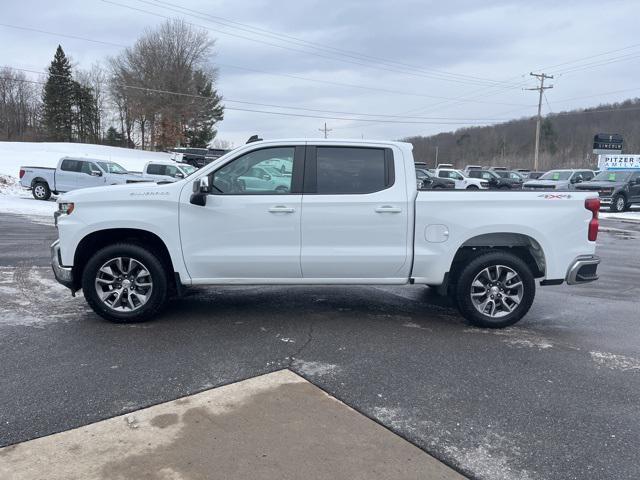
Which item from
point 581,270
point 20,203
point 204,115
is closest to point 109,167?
point 20,203

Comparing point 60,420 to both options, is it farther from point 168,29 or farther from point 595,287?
point 168,29

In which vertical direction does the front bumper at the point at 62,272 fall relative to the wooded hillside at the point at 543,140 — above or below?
below

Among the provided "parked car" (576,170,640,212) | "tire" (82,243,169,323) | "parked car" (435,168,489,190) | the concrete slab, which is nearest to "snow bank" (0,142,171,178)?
"parked car" (435,168,489,190)

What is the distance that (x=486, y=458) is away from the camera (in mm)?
3012

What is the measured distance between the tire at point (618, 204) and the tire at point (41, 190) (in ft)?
84.4

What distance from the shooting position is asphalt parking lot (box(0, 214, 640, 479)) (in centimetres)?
324

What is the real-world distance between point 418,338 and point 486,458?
2191 millimetres

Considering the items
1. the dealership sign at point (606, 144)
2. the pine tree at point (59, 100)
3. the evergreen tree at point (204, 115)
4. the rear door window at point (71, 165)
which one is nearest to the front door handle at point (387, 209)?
the rear door window at point (71, 165)

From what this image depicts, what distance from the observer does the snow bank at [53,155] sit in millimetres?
39053

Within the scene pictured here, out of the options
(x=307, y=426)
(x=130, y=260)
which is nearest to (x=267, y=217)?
(x=130, y=260)

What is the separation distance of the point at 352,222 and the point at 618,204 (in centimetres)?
2308

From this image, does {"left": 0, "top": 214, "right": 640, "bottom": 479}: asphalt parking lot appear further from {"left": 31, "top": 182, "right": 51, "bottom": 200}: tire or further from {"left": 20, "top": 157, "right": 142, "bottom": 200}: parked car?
{"left": 31, "top": 182, "right": 51, "bottom": 200}: tire

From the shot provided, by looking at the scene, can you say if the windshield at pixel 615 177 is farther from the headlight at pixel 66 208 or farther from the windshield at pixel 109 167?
the headlight at pixel 66 208

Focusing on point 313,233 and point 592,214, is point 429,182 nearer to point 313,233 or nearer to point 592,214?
point 592,214
